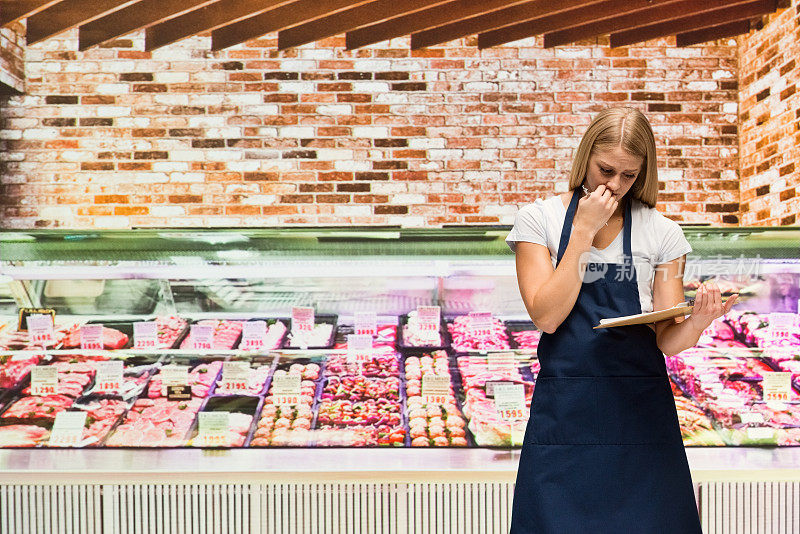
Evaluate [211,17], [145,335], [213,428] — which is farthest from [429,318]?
[211,17]

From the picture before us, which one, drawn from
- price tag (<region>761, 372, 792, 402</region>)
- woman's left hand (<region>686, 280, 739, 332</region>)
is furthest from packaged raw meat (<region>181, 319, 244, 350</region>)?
price tag (<region>761, 372, 792, 402</region>)

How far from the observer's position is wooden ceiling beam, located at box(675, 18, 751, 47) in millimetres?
4762

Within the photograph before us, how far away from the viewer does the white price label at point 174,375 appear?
3.11m

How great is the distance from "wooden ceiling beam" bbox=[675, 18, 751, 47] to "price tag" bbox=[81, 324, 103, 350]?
3966 mm

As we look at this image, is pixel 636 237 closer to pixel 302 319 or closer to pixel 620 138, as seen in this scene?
pixel 620 138

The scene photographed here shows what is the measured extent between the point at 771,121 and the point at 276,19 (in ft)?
10.0

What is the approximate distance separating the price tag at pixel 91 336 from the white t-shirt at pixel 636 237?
6.53ft

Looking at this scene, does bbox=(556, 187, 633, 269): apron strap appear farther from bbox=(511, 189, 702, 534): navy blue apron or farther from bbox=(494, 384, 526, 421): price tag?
bbox=(494, 384, 526, 421): price tag

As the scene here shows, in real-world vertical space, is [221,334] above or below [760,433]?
above

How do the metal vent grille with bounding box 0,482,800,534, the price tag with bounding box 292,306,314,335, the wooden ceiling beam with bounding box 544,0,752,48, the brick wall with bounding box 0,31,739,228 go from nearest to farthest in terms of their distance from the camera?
the metal vent grille with bounding box 0,482,800,534
the price tag with bounding box 292,306,314,335
the wooden ceiling beam with bounding box 544,0,752,48
the brick wall with bounding box 0,31,739,228

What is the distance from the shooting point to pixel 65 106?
4875 millimetres

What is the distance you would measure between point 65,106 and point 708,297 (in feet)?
14.4

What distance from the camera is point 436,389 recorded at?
123 inches

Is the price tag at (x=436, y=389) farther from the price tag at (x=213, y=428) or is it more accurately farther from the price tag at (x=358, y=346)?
the price tag at (x=213, y=428)
